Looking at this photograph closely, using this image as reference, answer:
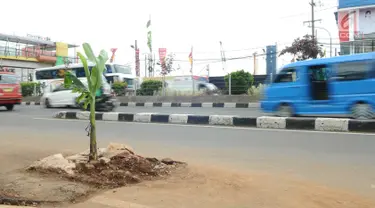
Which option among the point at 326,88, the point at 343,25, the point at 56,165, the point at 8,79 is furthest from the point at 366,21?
the point at 56,165

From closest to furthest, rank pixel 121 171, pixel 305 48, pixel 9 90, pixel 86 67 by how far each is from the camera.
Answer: pixel 121 171 < pixel 86 67 < pixel 9 90 < pixel 305 48

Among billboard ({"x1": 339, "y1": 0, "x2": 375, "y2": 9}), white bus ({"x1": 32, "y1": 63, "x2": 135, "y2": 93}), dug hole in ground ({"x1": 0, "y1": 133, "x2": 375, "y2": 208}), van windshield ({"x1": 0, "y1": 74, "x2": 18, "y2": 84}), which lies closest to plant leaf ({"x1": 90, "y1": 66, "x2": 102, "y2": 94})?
dug hole in ground ({"x1": 0, "y1": 133, "x2": 375, "y2": 208})

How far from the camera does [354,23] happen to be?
2956cm

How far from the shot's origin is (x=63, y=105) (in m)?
19.5

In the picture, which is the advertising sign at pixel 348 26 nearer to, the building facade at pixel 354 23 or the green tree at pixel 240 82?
the building facade at pixel 354 23

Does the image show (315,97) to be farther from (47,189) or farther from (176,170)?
(47,189)

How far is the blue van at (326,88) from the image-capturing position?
9.38 metres

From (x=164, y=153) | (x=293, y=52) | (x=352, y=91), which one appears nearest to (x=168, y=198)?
(x=164, y=153)

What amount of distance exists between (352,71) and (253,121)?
9.26 feet

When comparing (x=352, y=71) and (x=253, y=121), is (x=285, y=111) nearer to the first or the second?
(x=253, y=121)

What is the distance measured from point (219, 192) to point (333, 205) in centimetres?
106

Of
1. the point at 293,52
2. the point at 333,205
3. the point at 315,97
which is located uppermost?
the point at 293,52

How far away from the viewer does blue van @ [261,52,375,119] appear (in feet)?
30.8

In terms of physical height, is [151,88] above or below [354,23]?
below
